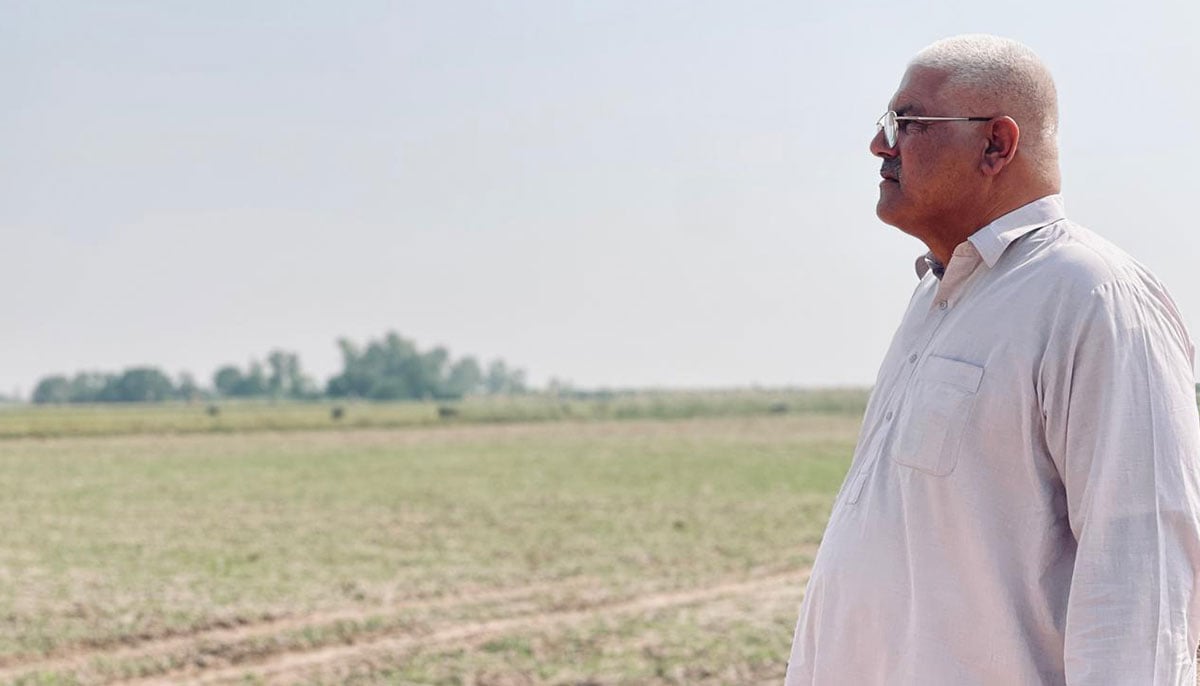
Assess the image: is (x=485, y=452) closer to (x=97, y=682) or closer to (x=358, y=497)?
(x=358, y=497)

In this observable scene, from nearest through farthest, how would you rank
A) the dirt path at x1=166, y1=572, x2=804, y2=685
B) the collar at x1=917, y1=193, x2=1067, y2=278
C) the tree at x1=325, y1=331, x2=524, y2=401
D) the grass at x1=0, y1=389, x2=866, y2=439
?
the collar at x1=917, y1=193, x2=1067, y2=278, the dirt path at x1=166, y1=572, x2=804, y2=685, the grass at x1=0, y1=389, x2=866, y2=439, the tree at x1=325, y1=331, x2=524, y2=401

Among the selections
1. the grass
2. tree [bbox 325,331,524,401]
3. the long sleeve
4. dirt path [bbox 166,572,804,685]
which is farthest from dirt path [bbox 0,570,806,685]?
tree [bbox 325,331,524,401]

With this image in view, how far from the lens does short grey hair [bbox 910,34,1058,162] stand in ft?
6.09

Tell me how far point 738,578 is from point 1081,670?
11.7m

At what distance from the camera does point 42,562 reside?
46.6 feet

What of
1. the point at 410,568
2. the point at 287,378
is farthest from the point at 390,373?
the point at 410,568

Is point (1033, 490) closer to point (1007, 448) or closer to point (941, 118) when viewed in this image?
point (1007, 448)

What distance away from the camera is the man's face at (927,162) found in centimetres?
188

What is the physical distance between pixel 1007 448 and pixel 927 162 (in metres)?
0.49

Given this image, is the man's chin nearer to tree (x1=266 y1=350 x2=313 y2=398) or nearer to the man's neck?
the man's neck

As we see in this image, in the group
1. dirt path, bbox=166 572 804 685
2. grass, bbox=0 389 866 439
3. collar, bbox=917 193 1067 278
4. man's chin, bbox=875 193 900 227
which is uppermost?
man's chin, bbox=875 193 900 227

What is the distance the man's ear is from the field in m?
6.52

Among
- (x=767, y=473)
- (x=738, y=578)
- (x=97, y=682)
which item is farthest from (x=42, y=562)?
(x=767, y=473)

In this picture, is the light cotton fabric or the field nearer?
the light cotton fabric
